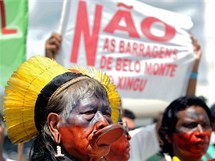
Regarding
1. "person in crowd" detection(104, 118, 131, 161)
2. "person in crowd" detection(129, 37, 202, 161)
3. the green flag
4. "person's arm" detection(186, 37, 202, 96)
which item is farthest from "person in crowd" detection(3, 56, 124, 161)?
"person's arm" detection(186, 37, 202, 96)

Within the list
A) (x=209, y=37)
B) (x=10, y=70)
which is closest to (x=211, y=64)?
(x=209, y=37)

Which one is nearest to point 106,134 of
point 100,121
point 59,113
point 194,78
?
point 100,121

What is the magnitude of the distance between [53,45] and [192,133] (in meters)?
1.25

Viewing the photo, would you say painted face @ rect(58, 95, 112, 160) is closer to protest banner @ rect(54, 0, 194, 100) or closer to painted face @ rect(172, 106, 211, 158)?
painted face @ rect(172, 106, 211, 158)

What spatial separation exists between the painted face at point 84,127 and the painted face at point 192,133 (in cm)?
136

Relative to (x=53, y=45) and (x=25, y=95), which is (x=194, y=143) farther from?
(x=25, y=95)

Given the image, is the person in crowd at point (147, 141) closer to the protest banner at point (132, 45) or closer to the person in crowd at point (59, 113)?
the protest banner at point (132, 45)

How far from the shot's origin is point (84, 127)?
2.13 m

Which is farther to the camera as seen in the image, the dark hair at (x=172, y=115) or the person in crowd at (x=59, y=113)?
the dark hair at (x=172, y=115)

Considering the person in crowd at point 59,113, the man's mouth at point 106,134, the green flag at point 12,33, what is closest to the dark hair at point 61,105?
the person in crowd at point 59,113

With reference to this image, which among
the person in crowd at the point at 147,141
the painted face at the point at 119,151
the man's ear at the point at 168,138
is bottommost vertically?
the person in crowd at the point at 147,141

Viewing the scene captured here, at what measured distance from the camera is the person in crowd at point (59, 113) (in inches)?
83.4

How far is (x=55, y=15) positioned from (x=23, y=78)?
8.47 feet

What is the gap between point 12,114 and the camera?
7.52 feet
